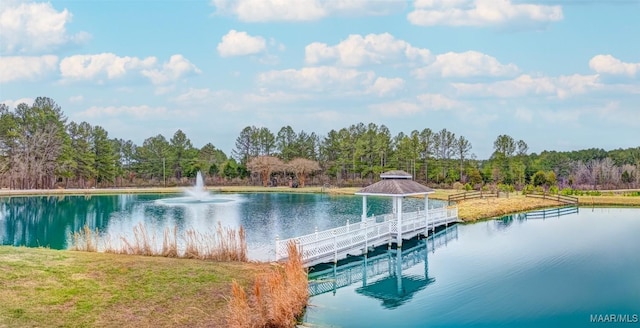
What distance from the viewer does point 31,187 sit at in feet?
179

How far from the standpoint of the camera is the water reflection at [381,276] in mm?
13422

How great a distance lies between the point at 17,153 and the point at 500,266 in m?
54.7

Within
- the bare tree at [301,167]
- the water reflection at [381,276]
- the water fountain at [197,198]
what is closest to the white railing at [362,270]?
the water reflection at [381,276]

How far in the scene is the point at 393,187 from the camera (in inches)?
818

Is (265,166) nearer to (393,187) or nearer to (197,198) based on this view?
(197,198)

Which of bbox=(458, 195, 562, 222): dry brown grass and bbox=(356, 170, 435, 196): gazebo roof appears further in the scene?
bbox=(458, 195, 562, 222): dry brown grass

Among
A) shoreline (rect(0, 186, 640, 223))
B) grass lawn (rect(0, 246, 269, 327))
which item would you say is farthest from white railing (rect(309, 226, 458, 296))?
shoreline (rect(0, 186, 640, 223))

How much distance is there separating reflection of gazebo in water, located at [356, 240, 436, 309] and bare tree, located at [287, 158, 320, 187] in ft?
139

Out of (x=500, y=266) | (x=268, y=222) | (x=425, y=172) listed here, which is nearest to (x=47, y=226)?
(x=268, y=222)

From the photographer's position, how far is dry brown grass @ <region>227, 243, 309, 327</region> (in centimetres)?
869

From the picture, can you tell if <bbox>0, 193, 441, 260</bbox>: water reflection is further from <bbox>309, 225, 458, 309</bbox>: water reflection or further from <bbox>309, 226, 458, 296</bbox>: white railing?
<bbox>309, 225, 458, 309</bbox>: water reflection

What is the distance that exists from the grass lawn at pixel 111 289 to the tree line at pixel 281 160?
41.9 meters

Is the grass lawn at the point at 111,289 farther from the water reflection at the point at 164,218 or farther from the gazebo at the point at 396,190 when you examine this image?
the gazebo at the point at 396,190

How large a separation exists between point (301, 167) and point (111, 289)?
47.9 meters
